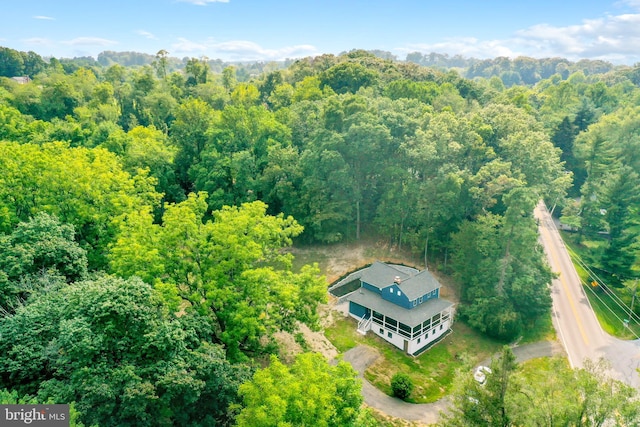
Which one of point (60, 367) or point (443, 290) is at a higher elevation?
point (60, 367)

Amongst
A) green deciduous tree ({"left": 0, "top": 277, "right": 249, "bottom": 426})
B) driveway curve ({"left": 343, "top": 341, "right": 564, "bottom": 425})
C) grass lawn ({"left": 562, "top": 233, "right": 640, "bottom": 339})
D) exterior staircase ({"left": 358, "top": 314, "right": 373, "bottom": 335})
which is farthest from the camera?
grass lawn ({"left": 562, "top": 233, "right": 640, "bottom": 339})

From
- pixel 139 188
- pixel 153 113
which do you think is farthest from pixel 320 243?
pixel 153 113

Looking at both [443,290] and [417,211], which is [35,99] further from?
[443,290]

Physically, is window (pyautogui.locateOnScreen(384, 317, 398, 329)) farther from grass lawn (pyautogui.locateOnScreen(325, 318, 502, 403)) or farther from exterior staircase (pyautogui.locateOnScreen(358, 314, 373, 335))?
exterior staircase (pyautogui.locateOnScreen(358, 314, 373, 335))

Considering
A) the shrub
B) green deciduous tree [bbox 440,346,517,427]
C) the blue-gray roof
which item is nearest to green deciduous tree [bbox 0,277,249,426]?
green deciduous tree [bbox 440,346,517,427]

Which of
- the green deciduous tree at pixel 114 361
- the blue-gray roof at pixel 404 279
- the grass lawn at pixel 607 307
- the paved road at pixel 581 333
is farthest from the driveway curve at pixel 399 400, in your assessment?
the green deciduous tree at pixel 114 361

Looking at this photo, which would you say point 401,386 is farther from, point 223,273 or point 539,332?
point 539,332
